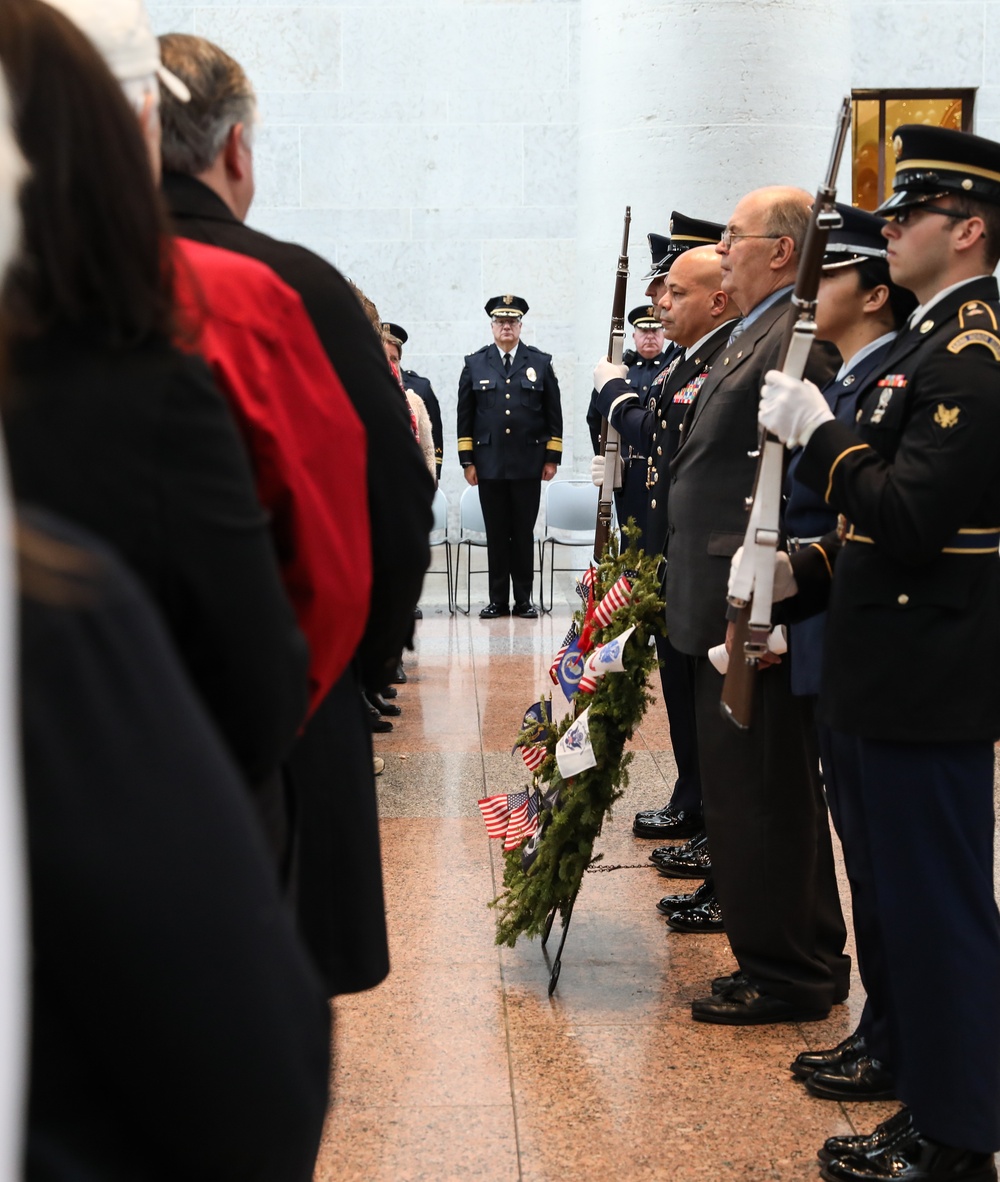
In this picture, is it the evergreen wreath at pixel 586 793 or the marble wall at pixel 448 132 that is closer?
the evergreen wreath at pixel 586 793

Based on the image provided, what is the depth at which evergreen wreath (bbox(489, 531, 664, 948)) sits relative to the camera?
3463mm

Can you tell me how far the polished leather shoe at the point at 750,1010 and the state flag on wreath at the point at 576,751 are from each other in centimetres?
59

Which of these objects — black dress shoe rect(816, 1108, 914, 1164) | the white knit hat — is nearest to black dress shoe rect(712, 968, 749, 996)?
black dress shoe rect(816, 1108, 914, 1164)

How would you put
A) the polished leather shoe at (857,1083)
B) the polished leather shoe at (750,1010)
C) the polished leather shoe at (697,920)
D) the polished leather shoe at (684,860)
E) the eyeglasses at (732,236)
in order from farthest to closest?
the polished leather shoe at (684,860), the polished leather shoe at (697,920), the eyeglasses at (732,236), the polished leather shoe at (750,1010), the polished leather shoe at (857,1083)

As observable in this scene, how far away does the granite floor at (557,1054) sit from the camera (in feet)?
8.84

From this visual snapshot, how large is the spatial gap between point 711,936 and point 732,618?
134 cm

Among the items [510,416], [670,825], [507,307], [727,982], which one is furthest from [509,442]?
[727,982]

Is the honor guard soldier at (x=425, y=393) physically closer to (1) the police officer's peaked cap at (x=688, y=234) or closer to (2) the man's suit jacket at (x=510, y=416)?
(2) the man's suit jacket at (x=510, y=416)

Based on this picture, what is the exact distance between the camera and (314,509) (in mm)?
1526

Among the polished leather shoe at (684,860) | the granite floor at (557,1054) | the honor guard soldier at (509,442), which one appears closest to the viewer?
the granite floor at (557,1054)

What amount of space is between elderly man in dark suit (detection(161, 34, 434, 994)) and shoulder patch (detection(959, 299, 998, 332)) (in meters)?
1.07

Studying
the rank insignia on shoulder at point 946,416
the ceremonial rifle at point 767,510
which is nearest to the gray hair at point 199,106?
the ceremonial rifle at point 767,510

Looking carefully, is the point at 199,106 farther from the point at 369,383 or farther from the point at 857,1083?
the point at 857,1083

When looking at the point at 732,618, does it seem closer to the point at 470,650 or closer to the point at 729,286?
the point at 729,286
